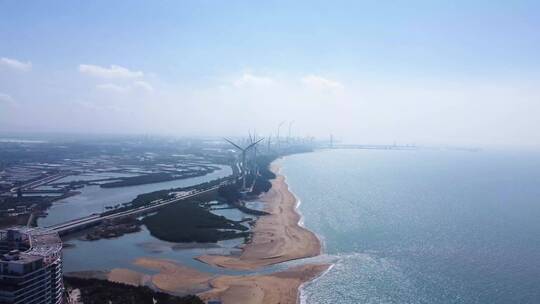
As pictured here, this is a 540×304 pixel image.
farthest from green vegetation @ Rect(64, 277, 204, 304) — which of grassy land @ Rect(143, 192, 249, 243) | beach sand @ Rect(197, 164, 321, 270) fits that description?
grassy land @ Rect(143, 192, 249, 243)

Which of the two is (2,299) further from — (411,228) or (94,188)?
(94,188)

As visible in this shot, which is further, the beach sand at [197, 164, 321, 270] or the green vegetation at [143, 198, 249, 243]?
the green vegetation at [143, 198, 249, 243]

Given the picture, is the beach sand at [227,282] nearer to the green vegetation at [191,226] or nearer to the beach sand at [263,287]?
the beach sand at [263,287]

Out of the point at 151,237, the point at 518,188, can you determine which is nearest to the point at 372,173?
the point at 518,188

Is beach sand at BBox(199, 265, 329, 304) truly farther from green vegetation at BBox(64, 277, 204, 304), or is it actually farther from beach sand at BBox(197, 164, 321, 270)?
beach sand at BBox(197, 164, 321, 270)

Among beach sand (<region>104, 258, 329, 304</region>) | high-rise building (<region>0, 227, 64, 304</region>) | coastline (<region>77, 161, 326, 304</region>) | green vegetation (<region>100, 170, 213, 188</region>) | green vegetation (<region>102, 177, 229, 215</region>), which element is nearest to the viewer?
high-rise building (<region>0, 227, 64, 304</region>)

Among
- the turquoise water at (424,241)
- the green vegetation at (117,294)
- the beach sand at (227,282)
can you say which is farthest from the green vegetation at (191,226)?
the green vegetation at (117,294)

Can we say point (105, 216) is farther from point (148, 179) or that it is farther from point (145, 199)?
point (148, 179)
